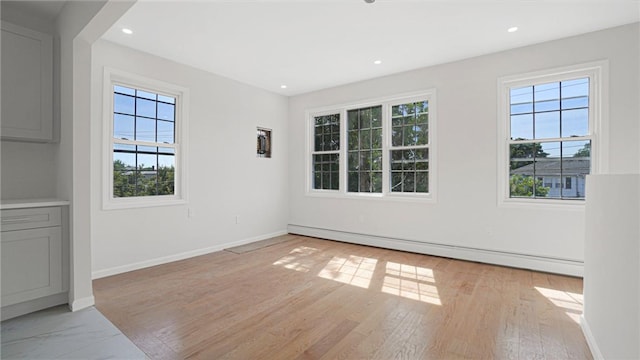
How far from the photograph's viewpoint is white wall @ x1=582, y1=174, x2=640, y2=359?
1.42m

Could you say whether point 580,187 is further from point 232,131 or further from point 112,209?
point 112,209

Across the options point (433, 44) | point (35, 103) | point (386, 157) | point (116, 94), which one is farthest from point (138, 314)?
point (433, 44)

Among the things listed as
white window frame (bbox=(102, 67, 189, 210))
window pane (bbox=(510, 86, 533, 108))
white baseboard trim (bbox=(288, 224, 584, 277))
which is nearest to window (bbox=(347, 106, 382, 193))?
white baseboard trim (bbox=(288, 224, 584, 277))

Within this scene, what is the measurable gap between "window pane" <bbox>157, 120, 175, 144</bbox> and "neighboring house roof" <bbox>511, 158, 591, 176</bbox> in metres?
4.58

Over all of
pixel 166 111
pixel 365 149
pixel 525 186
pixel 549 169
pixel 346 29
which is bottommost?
pixel 525 186

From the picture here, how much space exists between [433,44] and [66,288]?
456cm

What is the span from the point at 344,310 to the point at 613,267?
71.4 inches

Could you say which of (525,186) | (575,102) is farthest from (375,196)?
(575,102)

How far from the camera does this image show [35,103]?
2.68 metres

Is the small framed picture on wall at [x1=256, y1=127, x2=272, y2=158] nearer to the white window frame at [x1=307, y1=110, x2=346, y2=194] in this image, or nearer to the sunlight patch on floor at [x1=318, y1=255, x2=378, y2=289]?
the white window frame at [x1=307, y1=110, x2=346, y2=194]

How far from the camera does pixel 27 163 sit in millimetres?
2758

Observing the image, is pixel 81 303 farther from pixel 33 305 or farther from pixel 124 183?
pixel 124 183

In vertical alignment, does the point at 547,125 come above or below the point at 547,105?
below

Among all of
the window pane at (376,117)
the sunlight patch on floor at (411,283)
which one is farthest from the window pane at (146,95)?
the sunlight patch on floor at (411,283)
